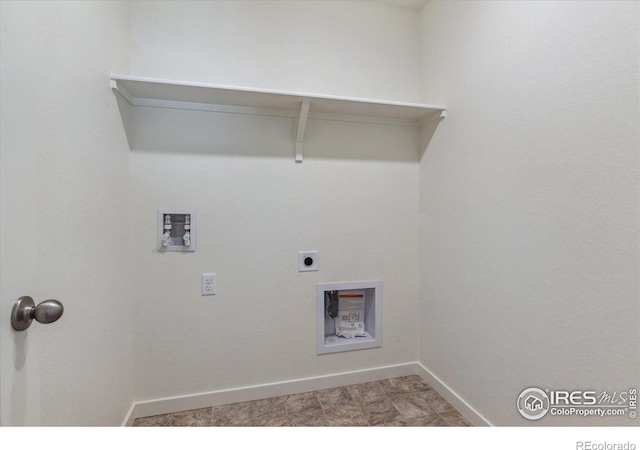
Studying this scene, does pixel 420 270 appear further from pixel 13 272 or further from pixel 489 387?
pixel 13 272

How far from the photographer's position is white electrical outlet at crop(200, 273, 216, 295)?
175cm

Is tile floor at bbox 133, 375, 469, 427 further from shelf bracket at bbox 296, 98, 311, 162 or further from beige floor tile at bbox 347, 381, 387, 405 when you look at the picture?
shelf bracket at bbox 296, 98, 311, 162

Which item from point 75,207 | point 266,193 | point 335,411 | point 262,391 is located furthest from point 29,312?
point 335,411

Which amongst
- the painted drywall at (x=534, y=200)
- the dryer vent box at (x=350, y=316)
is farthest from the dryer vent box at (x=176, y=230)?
the painted drywall at (x=534, y=200)

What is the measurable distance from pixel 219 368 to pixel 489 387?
154 centimetres

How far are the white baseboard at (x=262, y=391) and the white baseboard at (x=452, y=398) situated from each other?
0.30 feet

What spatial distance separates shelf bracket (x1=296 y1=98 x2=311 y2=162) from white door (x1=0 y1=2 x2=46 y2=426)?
1152 millimetres

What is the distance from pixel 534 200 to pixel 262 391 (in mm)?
1849

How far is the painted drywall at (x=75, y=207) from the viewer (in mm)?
793

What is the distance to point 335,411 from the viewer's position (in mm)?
1730

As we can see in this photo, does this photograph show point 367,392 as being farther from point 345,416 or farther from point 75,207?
point 75,207

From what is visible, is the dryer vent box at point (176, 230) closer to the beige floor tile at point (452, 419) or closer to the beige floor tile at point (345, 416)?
the beige floor tile at point (345, 416)

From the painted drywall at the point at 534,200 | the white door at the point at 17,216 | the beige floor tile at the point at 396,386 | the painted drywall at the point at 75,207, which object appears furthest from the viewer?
the beige floor tile at the point at 396,386
